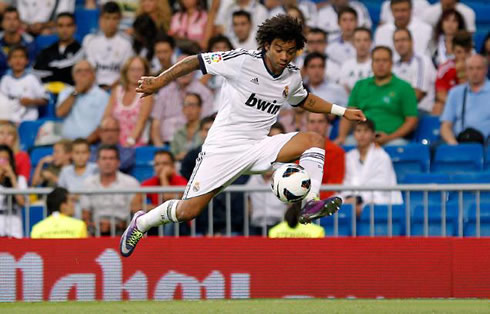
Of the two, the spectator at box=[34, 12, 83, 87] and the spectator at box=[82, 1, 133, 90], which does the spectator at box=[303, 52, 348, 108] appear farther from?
the spectator at box=[34, 12, 83, 87]

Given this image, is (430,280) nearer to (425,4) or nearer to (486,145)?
(486,145)

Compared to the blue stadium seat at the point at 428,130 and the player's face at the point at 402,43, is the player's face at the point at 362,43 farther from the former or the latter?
the blue stadium seat at the point at 428,130

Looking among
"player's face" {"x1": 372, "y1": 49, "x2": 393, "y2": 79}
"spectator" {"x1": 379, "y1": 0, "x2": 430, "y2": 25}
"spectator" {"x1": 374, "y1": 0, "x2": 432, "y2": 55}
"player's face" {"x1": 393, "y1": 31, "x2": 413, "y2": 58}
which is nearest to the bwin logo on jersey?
"player's face" {"x1": 372, "y1": 49, "x2": 393, "y2": 79}

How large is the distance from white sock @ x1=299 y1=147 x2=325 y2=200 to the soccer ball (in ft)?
0.52

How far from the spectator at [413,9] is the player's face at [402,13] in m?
0.63

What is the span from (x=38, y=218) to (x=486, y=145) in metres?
5.48

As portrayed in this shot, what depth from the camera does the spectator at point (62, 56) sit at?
17609mm

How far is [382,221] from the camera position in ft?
43.3

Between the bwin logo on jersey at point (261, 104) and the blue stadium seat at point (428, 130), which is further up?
the bwin logo on jersey at point (261, 104)

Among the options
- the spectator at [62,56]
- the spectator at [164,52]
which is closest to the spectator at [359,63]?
the spectator at [164,52]

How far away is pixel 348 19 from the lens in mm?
16531

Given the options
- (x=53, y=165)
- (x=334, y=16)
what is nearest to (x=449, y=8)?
(x=334, y=16)

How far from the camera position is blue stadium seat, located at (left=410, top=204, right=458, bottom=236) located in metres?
13.0

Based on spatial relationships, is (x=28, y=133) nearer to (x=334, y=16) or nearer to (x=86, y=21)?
(x=86, y=21)
